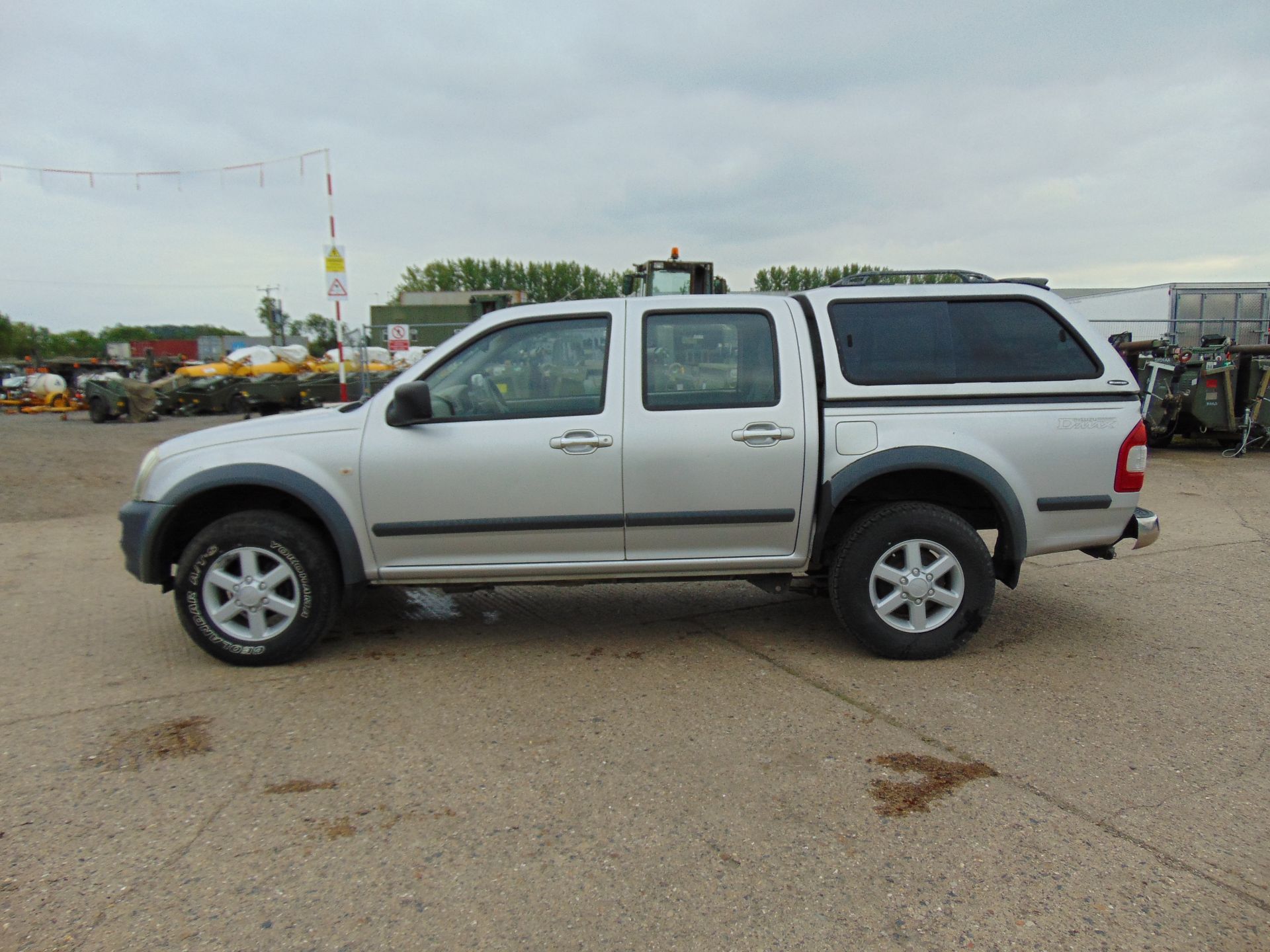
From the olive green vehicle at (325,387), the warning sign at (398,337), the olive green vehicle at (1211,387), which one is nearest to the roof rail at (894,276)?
the olive green vehicle at (1211,387)

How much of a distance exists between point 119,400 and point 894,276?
20.8 metres

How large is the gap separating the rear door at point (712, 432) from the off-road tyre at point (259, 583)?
4.87 ft

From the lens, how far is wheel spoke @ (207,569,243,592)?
13.7 feet

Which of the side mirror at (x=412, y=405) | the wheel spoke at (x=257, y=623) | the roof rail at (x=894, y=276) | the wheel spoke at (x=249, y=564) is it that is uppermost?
the roof rail at (x=894, y=276)

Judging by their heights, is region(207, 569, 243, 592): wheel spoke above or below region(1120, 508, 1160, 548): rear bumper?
below

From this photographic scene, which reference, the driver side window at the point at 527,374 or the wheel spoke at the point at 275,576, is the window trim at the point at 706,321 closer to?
the driver side window at the point at 527,374

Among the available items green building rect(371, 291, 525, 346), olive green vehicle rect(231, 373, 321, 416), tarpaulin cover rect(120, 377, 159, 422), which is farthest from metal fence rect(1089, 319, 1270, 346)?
tarpaulin cover rect(120, 377, 159, 422)

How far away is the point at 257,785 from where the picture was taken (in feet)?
10.3

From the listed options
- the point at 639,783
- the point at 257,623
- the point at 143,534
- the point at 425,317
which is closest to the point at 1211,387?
the point at 639,783

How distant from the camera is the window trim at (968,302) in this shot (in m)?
4.26

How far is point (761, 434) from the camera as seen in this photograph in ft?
13.6

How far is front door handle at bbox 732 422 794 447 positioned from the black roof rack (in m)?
0.87

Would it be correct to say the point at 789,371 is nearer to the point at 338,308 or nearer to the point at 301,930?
the point at 301,930

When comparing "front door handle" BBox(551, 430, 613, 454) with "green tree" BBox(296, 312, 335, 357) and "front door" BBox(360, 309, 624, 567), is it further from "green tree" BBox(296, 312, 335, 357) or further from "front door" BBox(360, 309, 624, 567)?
"green tree" BBox(296, 312, 335, 357)
